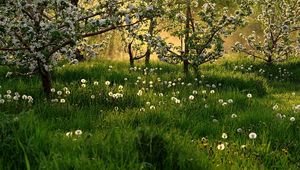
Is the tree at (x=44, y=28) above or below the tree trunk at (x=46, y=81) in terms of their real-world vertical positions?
above

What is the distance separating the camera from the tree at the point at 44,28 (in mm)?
8391

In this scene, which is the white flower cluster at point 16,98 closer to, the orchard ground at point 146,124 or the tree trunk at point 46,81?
the orchard ground at point 146,124

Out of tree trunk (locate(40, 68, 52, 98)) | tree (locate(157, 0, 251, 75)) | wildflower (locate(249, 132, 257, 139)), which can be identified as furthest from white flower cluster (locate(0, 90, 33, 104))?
tree (locate(157, 0, 251, 75))

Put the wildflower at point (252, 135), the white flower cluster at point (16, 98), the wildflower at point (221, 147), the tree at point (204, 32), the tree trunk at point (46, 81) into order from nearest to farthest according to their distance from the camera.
Result: the wildflower at point (221, 147) < the wildflower at point (252, 135) < the white flower cluster at point (16, 98) < the tree trunk at point (46, 81) < the tree at point (204, 32)

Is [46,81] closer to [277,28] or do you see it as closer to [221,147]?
[221,147]

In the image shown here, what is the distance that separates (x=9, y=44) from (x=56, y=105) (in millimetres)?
1658

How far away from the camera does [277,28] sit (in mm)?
17625

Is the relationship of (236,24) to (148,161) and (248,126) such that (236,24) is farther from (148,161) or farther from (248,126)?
(148,161)

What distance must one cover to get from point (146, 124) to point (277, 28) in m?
11.4

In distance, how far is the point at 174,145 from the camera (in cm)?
578

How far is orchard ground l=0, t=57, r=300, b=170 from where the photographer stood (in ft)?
18.3

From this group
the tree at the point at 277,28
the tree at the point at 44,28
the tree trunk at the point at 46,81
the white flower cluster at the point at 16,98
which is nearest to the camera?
the tree at the point at 44,28

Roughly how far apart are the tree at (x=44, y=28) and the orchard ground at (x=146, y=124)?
78 centimetres

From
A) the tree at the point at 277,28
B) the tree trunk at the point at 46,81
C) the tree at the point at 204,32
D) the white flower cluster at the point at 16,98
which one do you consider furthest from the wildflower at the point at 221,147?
the tree at the point at 277,28
